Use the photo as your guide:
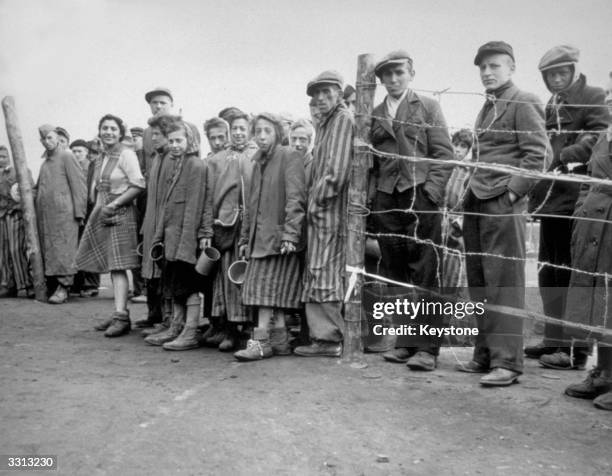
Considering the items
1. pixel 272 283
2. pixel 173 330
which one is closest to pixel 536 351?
pixel 272 283

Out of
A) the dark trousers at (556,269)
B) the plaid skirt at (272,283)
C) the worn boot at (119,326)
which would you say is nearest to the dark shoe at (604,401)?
the dark trousers at (556,269)

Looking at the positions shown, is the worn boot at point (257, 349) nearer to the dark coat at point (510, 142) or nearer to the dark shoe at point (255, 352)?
the dark shoe at point (255, 352)

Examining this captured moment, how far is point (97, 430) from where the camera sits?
2.87 m

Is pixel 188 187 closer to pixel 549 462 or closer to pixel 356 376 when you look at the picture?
pixel 356 376

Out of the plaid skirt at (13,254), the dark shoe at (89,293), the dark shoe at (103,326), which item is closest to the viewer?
the dark shoe at (103,326)

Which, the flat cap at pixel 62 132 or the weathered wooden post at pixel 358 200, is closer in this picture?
the weathered wooden post at pixel 358 200

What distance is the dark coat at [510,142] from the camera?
11.9 ft

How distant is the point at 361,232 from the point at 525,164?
1.17m

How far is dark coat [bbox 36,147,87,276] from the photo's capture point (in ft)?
A: 23.9

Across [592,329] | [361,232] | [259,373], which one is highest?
[361,232]

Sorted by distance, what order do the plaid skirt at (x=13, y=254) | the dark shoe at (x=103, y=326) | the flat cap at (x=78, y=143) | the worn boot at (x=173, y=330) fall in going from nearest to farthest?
the worn boot at (x=173, y=330), the dark shoe at (x=103, y=326), the plaid skirt at (x=13, y=254), the flat cap at (x=78, y=143)

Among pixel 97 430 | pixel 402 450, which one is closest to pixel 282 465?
pixel 402 450

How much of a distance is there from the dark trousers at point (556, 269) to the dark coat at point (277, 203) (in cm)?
182

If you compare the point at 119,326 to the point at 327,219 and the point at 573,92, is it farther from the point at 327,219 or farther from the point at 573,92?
the point at 573,92
